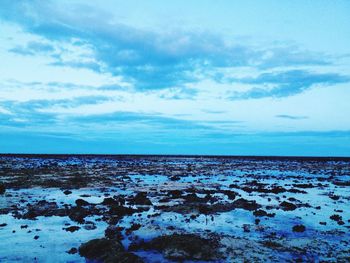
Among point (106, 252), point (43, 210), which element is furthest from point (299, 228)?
point (43, 210)

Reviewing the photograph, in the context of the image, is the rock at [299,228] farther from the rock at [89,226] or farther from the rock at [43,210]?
the rock at [43,210]

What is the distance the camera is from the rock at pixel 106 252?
Result: 1339 cm

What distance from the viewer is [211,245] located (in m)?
15.8

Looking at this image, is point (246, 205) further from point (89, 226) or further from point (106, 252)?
point (106, 252)

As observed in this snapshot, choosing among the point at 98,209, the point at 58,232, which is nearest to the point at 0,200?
the point at 98,209

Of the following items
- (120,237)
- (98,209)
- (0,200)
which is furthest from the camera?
(0,200)

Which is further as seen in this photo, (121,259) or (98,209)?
(98,209)

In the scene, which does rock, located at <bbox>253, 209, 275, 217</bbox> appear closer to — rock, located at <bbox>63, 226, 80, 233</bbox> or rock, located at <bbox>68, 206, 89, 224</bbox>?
rock, located at <bbox>68, 206, 89, 224</bbox>

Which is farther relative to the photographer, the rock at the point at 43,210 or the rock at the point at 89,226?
the rock at the point at 43,210

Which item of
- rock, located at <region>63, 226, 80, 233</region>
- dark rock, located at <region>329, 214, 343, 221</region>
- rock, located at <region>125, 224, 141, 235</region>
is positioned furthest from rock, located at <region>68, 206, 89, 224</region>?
dark rock, located at <region>329, 214, 343, 221</region>

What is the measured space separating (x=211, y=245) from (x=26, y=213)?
1365 centimetres

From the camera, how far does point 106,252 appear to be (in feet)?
46.6

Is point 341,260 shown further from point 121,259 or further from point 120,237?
point 120,237

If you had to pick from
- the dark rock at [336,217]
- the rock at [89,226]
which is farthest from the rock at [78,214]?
the dark rock at [336,217]
